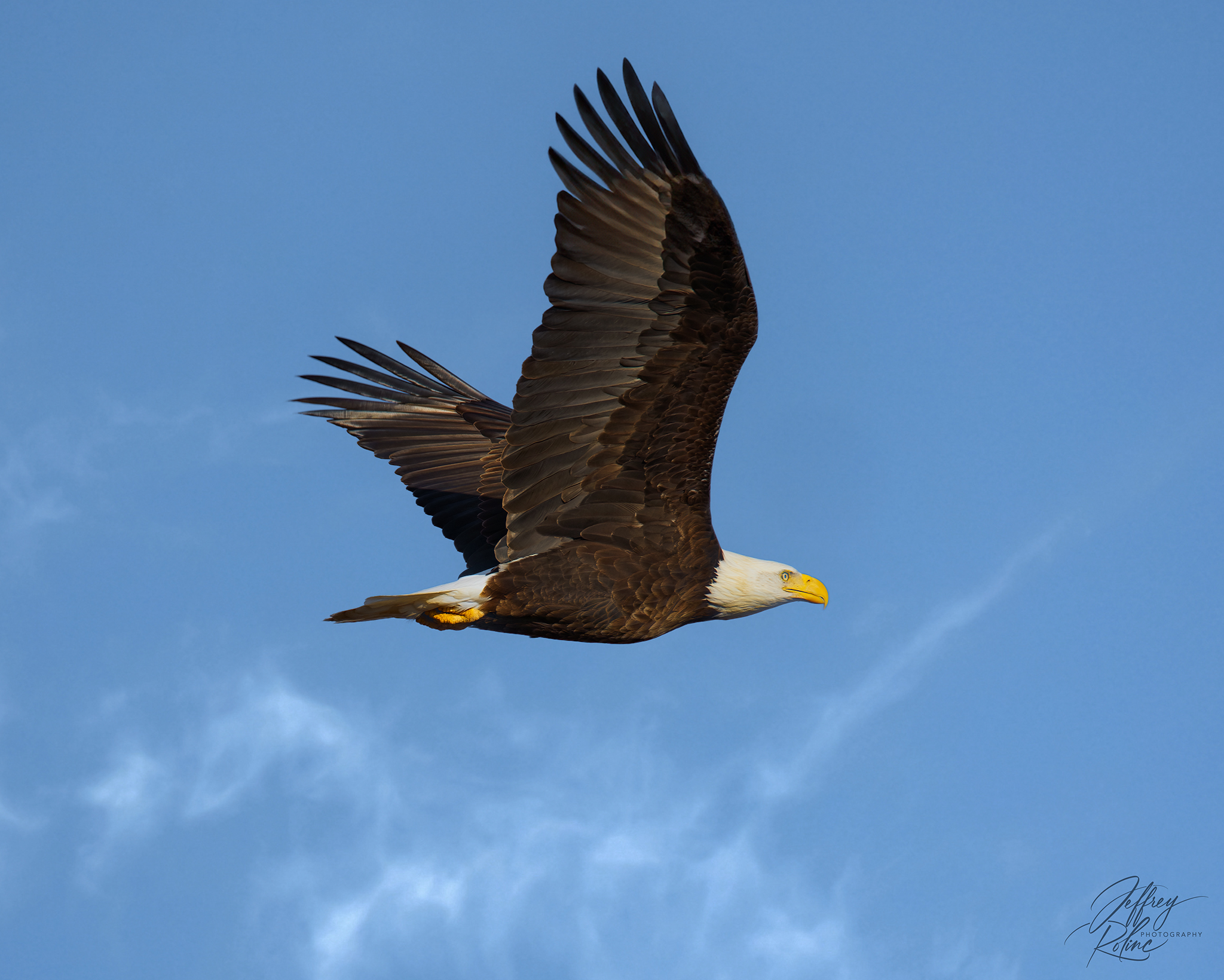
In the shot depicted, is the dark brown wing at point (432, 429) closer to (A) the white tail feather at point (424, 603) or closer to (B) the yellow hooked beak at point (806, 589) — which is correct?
(A) the white tail feather at point (424, 603)

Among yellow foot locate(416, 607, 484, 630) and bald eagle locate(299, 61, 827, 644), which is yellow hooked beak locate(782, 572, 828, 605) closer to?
bald eagle locate(299, 61, 827, 644)

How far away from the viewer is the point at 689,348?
848cm

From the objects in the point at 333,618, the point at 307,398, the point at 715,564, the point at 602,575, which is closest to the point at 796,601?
the point at 715,564

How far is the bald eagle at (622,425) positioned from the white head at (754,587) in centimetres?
1

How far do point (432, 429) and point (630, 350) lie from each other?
421cm

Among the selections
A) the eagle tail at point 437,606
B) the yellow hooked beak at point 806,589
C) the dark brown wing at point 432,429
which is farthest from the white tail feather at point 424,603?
the yellow hooked beak at point 806,589

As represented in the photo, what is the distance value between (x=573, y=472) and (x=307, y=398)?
13.3 ft

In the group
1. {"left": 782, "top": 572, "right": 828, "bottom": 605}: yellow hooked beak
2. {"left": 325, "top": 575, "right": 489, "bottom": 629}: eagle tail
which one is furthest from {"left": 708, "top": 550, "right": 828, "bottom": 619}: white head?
{"left": 325, "top": 575, "right": 489, "bottom": 629}: eagle tail

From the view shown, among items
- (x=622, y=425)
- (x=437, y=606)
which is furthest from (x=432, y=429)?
(x=622, y=425)

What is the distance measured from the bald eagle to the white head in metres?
0.01

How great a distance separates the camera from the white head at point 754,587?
9.76 meters

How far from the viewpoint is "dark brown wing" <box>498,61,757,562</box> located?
784 cm

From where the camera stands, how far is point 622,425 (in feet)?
29.1

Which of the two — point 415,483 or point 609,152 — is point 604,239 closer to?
point 609,152
